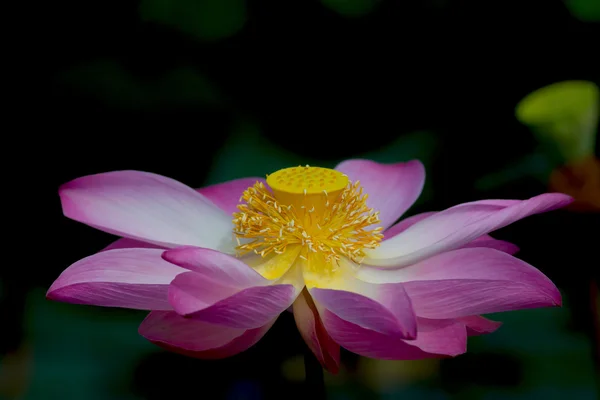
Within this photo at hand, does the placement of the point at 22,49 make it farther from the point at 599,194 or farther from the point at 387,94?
the point at 599,194

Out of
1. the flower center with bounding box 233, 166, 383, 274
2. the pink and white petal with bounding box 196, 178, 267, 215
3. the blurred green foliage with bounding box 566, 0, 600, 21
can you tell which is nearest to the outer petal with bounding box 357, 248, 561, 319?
the flower center with bounding box 233, 166, 383, 274

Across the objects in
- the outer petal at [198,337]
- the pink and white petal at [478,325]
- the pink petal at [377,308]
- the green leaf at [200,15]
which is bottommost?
the pink and white petal at [478,325]

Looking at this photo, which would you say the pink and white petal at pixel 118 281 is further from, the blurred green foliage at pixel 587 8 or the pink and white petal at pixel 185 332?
the blurred green foliage at pixel 587 8

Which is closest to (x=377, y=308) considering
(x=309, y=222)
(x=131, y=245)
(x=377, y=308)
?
(x=377, y=308)

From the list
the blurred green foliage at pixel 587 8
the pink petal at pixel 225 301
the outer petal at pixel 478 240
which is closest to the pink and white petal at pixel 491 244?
the outer petal at pixel 478 240

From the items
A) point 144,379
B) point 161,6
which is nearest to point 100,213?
point 144,379

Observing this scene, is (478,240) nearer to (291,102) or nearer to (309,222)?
(309,222)
